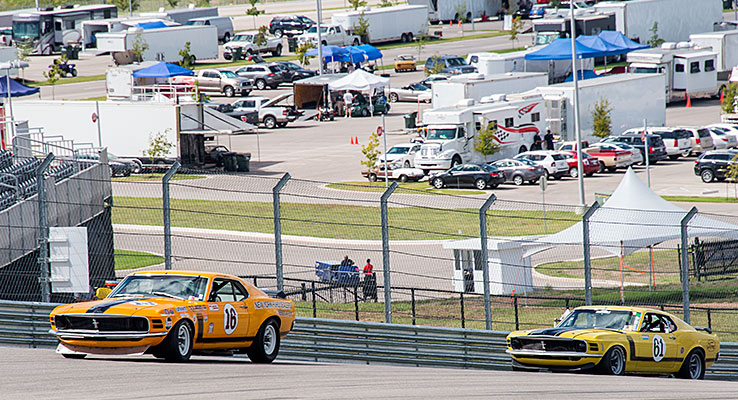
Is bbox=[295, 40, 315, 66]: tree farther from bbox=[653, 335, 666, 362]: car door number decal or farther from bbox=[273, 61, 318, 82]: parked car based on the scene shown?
bbox=[653, 335, 666, 362]: car door number decal

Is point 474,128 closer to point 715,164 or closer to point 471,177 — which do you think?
point 471,177

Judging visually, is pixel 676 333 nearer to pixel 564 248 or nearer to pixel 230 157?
pixel 564 248

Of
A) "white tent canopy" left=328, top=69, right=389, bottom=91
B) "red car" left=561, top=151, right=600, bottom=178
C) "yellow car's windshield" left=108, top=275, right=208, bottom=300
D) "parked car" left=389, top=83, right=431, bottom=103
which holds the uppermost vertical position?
"yellow car's windshield" left=108, top=275, right=208, bottom=300

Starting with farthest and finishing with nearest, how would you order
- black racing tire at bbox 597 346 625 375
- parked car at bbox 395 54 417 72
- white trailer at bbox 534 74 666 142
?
parked car at bbox 395 54 417 72
white trailer at bbox 534 74 666 142
black racing tire at bbox 597 346 625 375

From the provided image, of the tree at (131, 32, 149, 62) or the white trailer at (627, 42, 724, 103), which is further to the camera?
the tree at (131, 32, 149, 62)

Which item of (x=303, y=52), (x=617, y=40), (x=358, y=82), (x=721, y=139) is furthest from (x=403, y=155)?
(x=303, y=52)

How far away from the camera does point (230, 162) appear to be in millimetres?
48688

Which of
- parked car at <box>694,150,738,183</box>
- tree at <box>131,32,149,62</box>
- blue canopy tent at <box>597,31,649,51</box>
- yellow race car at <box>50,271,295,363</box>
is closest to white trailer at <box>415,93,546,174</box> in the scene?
parked car at <box>694,150,738,183</box>

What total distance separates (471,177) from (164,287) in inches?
1251

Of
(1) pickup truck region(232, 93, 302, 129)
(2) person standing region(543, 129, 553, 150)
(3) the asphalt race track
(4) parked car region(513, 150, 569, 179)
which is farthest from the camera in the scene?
(1) pickup truck region(232, 93, 302, 129)

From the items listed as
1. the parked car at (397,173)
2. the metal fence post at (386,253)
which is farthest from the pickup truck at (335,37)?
the metal fence post at (386,253)

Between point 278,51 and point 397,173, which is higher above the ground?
point 278,51

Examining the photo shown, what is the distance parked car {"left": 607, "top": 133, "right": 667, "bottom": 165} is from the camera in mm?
48875

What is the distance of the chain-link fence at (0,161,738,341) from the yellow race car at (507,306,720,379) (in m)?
1.34
